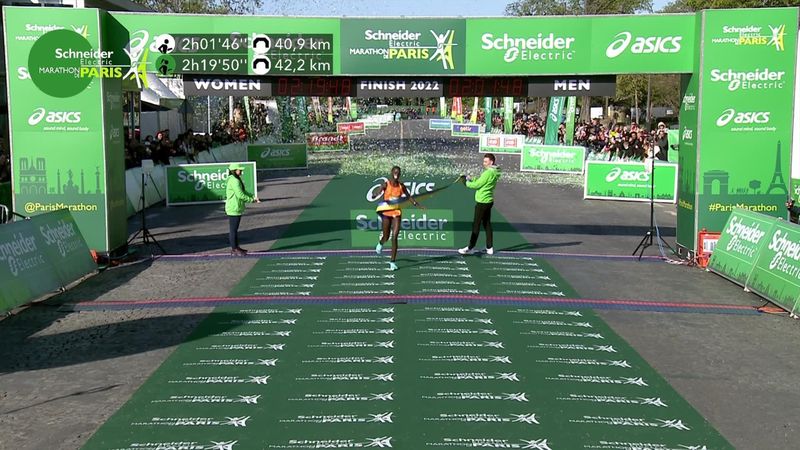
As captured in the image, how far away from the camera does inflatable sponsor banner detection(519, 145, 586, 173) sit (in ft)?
123

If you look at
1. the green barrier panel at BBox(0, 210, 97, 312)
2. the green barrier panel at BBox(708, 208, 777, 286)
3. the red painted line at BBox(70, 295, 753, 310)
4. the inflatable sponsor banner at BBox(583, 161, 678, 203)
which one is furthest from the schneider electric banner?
A: the green barrier panel at BBox(708, 208, 777, 286)

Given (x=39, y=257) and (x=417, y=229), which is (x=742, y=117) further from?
(x=39, y=257)

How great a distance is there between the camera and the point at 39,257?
46.1 feet

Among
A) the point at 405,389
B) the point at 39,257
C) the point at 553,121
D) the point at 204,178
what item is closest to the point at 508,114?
the point at 553,121

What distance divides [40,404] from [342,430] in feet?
11.0

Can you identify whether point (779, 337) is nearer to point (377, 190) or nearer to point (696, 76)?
point (696, 76)

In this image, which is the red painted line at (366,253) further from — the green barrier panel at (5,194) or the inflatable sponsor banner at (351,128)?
the inflatable sponsor banner at (351,128)

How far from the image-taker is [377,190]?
63.6ft

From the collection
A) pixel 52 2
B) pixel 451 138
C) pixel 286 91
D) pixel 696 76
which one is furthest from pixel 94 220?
pixel 451 138

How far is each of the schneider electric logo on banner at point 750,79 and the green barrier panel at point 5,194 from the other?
1618 cm

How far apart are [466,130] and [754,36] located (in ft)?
157

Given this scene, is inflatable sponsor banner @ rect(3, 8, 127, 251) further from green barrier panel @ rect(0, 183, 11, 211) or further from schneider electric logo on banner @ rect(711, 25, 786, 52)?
schneider electric logo on banner @ rect(711, 25, 786, 52)

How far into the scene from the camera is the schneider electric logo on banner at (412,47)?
16.8 meters

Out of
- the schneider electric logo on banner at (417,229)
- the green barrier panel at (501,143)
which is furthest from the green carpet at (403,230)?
the green barrier panel at (501,143)
